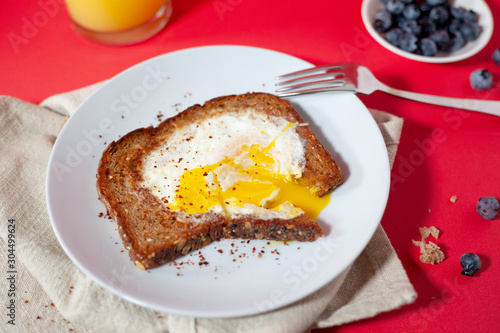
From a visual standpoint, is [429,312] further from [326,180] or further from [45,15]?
[45,15]

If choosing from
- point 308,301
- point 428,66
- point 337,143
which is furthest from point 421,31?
point 308,301

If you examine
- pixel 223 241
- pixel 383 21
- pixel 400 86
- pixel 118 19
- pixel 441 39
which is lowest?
pixel 400 86

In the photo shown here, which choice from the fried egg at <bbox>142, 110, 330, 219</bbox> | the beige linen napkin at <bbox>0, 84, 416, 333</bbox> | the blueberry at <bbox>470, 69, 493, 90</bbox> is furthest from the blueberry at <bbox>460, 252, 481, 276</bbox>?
the blueberry at <bbox>470, 69, 493, 90</bbox>

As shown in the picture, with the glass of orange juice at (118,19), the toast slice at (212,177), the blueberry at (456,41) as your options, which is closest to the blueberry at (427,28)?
the blueberry at (456,41)

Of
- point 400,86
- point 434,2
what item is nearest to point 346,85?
point 400,86

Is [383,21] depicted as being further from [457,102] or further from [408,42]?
[457,102]

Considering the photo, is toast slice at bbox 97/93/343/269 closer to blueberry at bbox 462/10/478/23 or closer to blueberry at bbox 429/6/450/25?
blueberry at bbox 429/6/450/25

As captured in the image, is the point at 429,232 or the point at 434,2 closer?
the point at 429,232
